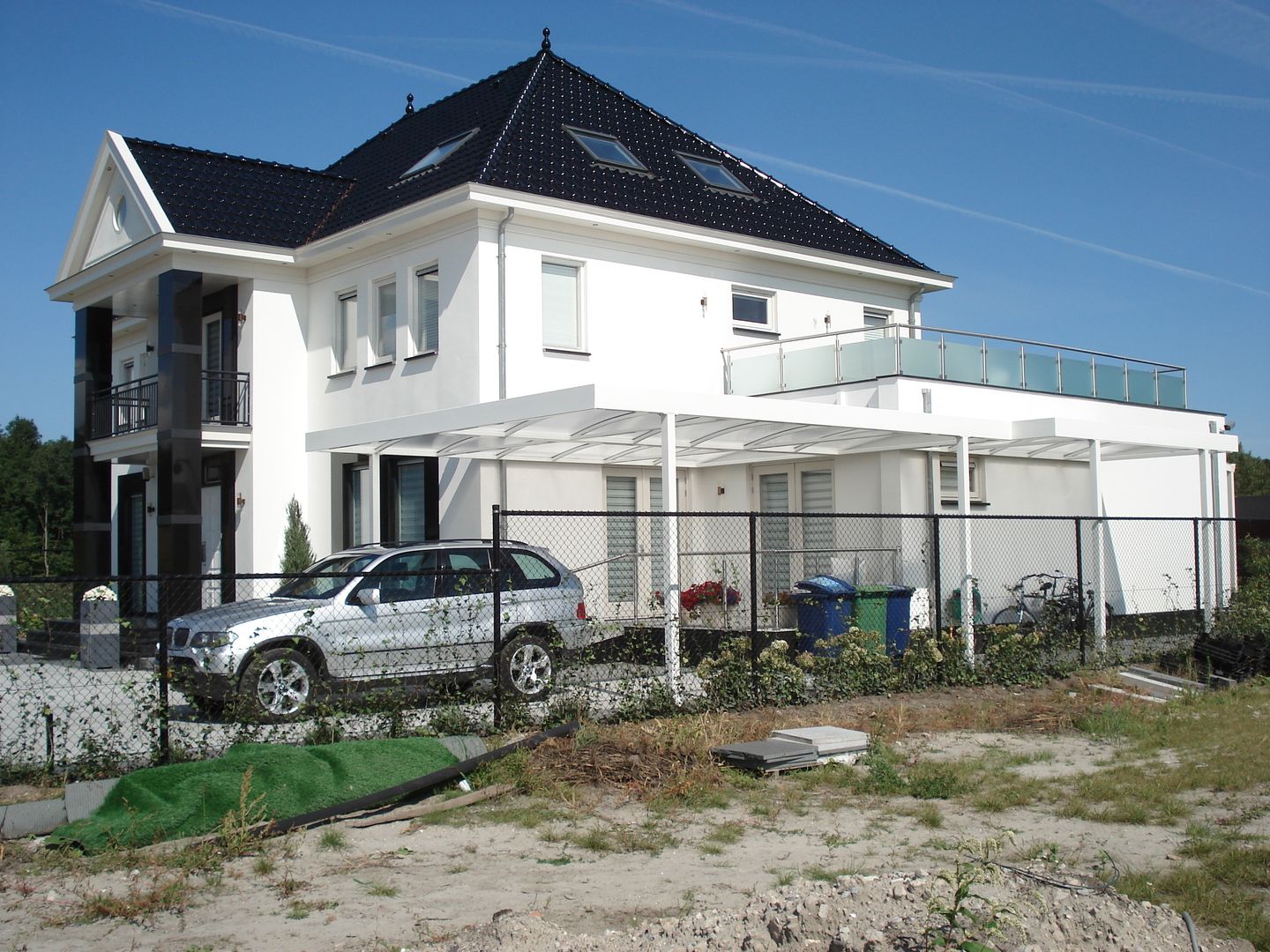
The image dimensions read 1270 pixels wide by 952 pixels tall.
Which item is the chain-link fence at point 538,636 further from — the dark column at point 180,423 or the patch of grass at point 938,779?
the patch of grass at point 938,779

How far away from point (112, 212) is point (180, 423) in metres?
4.92

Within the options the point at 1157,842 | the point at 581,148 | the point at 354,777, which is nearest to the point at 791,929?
the point at 1157,842

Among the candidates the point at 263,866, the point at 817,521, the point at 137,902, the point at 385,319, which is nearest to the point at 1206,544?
the point at 817,521

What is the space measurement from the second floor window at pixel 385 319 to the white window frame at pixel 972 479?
8.68 m

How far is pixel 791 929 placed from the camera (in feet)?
16.0

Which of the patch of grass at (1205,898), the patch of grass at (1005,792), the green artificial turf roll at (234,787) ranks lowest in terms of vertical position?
the patch of grass at (1005,792)

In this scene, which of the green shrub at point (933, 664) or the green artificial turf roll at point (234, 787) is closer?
the green artificial turf roll at point (234, 787)

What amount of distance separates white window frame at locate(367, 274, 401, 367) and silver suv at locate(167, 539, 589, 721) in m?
6.82

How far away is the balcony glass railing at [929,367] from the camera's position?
17641 mm

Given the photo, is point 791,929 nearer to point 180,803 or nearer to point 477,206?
point 180,803

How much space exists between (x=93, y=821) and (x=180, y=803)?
50 centimetres

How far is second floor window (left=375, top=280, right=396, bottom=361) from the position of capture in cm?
1870

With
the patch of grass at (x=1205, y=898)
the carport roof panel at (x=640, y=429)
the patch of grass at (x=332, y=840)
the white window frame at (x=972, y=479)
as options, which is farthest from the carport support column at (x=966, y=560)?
the patch of grass at (x=332, y=840)

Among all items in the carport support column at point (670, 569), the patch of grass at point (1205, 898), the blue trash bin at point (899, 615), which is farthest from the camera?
the blue trash bin at point (899, 615)
